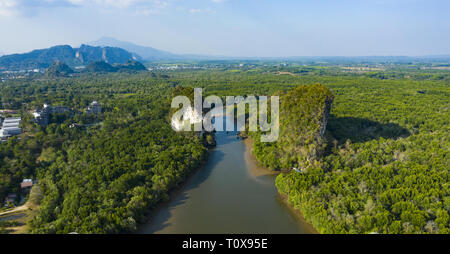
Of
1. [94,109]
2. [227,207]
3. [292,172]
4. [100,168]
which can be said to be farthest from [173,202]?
[94,109]

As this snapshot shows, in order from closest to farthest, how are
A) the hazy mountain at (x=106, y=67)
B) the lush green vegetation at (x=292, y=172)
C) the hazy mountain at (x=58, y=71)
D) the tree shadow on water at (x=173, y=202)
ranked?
the lush green vegetation at (x=292, y=172), the tree shadow on water at (x=173, y=202), the hazy mountain at (x=58, y=71), the hazy mountain at (x=106, y=67)

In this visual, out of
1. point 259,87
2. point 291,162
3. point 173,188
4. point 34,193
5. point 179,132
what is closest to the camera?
point 34,193

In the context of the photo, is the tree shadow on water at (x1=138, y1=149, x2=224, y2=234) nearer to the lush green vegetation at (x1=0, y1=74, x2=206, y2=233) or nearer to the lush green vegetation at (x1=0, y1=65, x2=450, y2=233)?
the lush green vegetation at (x1=0, y1=74, x2=206, y2=233)

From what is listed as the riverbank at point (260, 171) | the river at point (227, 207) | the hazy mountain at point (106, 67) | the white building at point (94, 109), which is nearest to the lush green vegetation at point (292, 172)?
the riverbank at point (260, 171)

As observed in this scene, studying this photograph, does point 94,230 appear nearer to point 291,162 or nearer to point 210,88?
point 291,162

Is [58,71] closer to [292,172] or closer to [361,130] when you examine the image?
[292,172]

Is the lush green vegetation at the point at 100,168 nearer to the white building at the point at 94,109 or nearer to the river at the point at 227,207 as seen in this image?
the river at the point at 227,207
